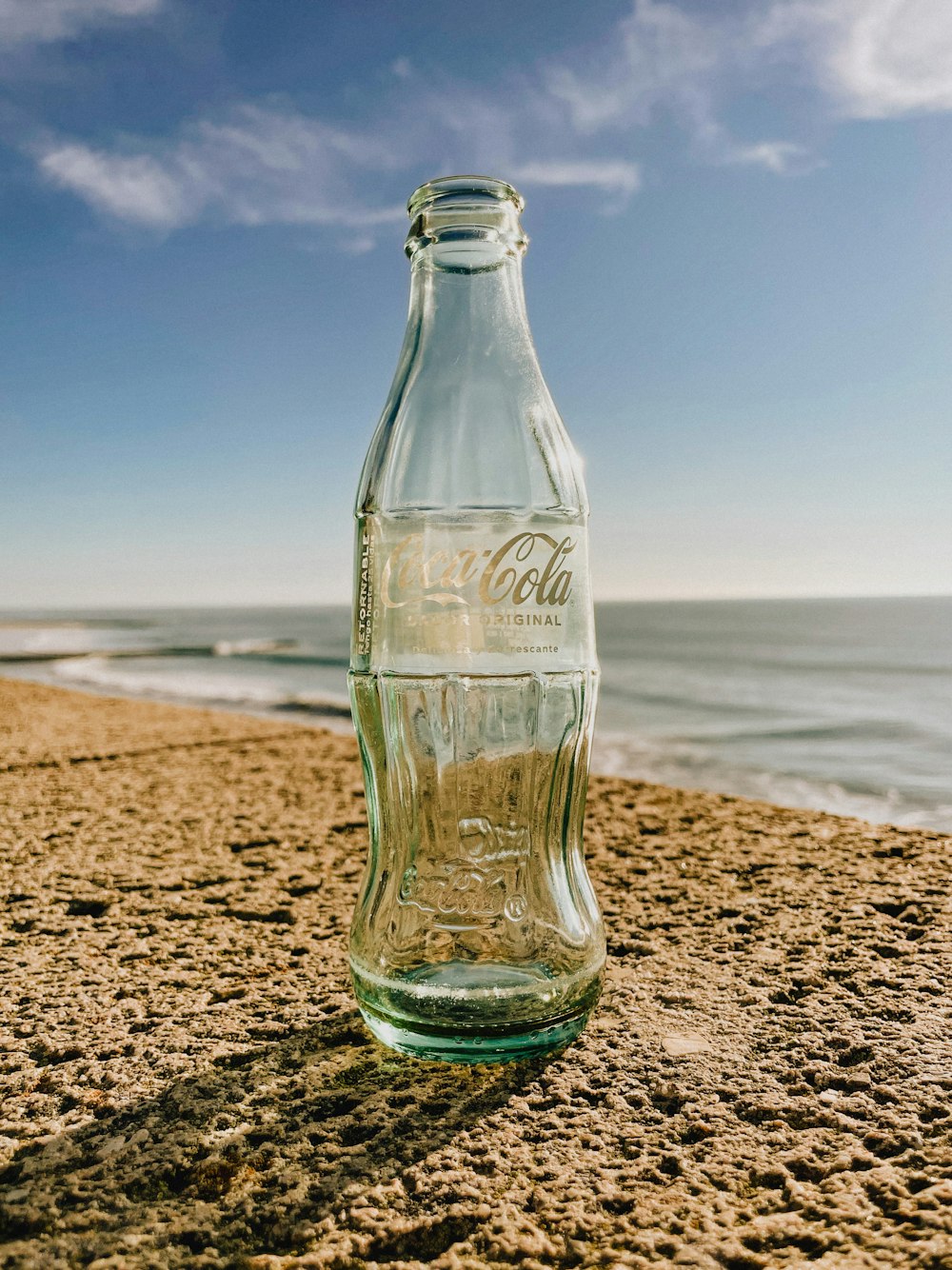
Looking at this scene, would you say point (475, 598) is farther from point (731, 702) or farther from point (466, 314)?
point (731, 702)

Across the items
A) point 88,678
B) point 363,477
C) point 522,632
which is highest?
point 363,477

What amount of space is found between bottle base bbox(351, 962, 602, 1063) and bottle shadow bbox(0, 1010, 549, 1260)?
0.04 m

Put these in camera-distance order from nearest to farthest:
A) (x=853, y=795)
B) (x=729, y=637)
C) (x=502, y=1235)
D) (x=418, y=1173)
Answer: (x=502, y=1235) < (x=418, y=1173) < (x=853, y=795) < (x=729, y=637)

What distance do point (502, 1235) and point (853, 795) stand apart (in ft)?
19.8

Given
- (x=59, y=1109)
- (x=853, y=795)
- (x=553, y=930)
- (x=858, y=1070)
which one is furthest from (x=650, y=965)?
(x=853, y=795)

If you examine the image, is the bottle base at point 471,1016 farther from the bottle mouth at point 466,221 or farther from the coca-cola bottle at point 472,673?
the bottle mouth at point 466,221

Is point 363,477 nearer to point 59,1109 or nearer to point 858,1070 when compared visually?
point 59,1109

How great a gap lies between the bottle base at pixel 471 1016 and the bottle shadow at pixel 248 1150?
0.04 meters

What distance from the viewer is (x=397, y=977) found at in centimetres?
170

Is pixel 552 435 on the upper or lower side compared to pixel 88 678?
upper

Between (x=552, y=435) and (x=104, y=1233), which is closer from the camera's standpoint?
(x=104, y=1233)

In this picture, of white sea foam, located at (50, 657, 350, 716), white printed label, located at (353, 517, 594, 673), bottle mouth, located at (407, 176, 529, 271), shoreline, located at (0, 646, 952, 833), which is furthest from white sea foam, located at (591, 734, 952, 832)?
bottle mouth, located at (407, 176, 529, 271)

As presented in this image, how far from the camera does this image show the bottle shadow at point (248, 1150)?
1.23m

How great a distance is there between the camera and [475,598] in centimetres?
170
